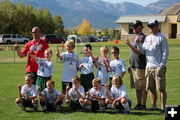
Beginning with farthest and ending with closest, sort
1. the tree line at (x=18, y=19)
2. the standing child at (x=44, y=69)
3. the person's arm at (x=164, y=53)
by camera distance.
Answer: the tree line at (x=18, y=19), the standing child at (x=44, y=69), the person's arm at (x=164, y=53)

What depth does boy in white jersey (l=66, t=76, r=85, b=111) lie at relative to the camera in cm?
759

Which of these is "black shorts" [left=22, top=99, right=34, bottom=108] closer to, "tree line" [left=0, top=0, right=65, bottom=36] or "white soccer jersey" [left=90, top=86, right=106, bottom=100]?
"white soccer jersey" [left=90, top=86, right=106, bottom=100]

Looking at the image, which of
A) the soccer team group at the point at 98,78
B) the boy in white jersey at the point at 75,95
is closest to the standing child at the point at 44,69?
the soccer team group at the point at 98,78

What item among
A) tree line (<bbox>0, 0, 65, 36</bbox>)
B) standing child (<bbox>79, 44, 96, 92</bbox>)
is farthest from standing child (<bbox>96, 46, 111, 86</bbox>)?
tree line (<bbox>0, 0, 65, 36</bbox>)

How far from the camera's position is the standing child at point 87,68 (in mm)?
8172

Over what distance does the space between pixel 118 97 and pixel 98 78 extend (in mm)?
618

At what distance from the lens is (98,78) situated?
760 cm

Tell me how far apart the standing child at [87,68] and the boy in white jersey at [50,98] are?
859mm

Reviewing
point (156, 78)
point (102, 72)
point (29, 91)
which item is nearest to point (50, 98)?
point (29, 91)

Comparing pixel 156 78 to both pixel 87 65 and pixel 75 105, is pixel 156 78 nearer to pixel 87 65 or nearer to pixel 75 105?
pixel 87 65

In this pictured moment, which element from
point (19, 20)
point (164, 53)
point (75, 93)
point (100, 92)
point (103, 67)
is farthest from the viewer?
point (19, 20)

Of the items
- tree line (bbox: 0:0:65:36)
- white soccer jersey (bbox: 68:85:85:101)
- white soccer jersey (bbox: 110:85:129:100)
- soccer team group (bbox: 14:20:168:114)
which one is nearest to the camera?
soccer team group (bbox: 14:20:168:114)

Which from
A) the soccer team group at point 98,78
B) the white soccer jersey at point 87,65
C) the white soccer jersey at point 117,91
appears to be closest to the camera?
the soccer team group at point 98,78

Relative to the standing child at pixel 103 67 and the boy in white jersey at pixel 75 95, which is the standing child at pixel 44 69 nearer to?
the boy in white jersey at pixel 75 95
